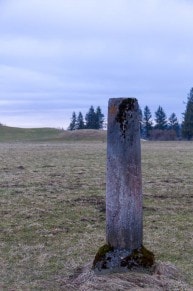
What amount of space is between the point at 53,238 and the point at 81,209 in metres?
2.48

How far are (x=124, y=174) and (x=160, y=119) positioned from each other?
327 ft

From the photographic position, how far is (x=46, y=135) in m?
92.2

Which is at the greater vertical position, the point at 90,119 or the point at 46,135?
the point at 90,119

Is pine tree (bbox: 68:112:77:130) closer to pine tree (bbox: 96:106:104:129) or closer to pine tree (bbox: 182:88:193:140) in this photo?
pine tree (bbox: 96:106:104:129)

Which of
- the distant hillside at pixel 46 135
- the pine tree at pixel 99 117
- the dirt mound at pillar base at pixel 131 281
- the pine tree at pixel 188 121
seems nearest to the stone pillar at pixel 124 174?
the dirt mound at pillar base at pixel 131 281

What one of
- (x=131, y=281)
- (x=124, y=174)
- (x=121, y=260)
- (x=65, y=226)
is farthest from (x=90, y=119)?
(x=131, y=281)

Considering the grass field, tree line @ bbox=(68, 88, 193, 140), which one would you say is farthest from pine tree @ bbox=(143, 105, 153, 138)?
the grass field

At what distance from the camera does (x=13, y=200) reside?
12609 mm

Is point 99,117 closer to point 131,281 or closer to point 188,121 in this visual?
point 188,121

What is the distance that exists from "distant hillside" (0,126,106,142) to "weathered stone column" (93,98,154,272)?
64.4 m

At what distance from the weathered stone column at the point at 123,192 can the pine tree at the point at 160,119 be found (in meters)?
98.2

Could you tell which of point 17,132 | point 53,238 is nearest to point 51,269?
point 53,238

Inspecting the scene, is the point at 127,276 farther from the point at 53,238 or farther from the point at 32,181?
the point at 32,181

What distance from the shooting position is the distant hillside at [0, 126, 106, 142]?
74625 mm
